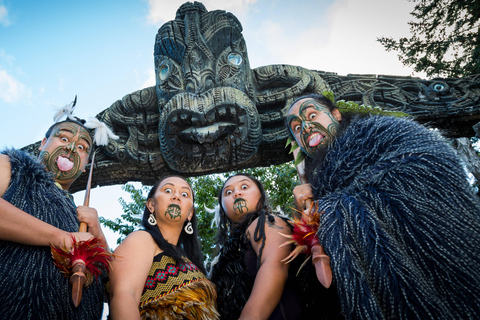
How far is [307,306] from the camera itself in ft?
6.15

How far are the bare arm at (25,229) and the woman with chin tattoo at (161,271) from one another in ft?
1.15

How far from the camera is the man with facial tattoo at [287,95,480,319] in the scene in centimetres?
136

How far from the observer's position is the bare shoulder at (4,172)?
199cm

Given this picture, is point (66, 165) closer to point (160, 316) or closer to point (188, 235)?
point (188, 235)

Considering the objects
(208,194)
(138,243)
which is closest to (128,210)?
(208,194)

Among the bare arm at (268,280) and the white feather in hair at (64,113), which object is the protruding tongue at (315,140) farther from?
the white feather in hair at (64,113)

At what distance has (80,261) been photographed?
174 centimetres

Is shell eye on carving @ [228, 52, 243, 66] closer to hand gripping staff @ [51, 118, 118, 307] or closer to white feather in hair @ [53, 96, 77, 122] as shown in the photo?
white feather in hair @ [53, 96, 77, 122]

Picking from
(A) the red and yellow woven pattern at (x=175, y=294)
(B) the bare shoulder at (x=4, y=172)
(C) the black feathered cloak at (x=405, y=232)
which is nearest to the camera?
(C) the black feathered cloak at (x=405, y=232)

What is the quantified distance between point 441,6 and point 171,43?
4.34m

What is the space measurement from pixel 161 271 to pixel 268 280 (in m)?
0.69

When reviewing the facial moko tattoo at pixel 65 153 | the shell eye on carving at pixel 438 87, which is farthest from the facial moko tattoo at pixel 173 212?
the shell eye on carving at pixel 438 87

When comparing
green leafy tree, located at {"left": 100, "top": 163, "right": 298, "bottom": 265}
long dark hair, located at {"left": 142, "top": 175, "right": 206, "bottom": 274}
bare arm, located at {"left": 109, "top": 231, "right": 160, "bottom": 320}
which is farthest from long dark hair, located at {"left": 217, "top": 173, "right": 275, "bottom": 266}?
green leafy tree, located at {"left": 100, "top": 163, "right": 298, "bottom": 265}

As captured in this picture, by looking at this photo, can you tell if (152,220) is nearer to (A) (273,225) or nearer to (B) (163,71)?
(A) (273,225)
